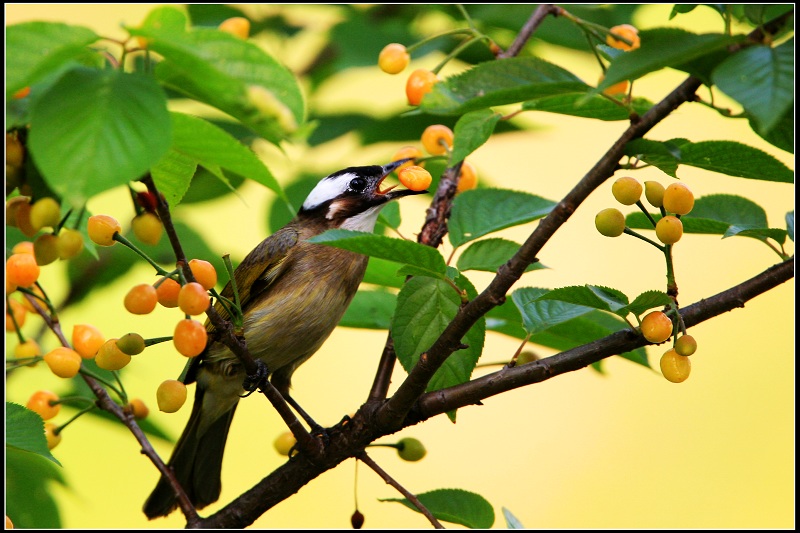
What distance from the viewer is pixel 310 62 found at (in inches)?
184

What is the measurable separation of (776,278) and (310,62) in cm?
321

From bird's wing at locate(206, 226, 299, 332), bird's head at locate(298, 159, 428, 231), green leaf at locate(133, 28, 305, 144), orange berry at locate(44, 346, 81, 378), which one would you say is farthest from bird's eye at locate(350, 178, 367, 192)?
green leaf at locate(133, 28, 305, 144)

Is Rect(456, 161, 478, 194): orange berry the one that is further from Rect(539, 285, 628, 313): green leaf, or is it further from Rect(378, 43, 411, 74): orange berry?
Rect(539, 285, 628, 313): green leaf

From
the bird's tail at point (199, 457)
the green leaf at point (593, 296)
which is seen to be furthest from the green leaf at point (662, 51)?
the bird's tail at point (199, 457)

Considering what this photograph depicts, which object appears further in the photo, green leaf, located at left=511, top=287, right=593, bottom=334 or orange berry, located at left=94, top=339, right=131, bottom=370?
green leaf, located at left=511, top=287, right=593, bottom=334

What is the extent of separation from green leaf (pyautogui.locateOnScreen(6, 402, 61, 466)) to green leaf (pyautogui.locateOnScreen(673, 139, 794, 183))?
1573mm

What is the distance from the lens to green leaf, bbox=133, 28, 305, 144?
140 centimetres

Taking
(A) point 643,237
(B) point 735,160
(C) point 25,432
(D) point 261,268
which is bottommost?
(C) point 25,432

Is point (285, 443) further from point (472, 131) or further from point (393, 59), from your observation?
point (472, 131)

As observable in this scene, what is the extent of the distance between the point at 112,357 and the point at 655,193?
1331mm

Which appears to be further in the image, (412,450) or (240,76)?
(412,450)

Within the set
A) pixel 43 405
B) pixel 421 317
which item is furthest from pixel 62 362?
pixel 421 317

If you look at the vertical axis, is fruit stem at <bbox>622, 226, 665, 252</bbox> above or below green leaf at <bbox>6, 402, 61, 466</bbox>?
above

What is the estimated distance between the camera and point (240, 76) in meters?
1.43
